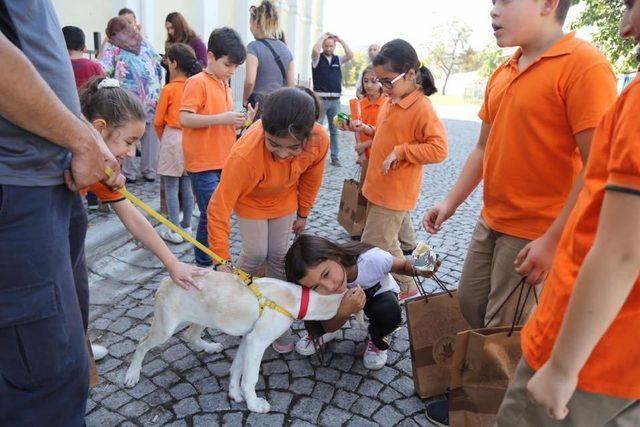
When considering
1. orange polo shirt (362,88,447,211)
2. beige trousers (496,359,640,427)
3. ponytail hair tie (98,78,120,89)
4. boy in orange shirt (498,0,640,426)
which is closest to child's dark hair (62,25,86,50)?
ponytail hair tie (98,78,120,89)

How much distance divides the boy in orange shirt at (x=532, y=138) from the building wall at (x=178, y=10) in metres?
6.91

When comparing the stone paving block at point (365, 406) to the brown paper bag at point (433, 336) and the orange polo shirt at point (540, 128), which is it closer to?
the brown paper bag at point (433, 336)

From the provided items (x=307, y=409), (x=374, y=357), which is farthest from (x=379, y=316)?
(x=307, y=409)

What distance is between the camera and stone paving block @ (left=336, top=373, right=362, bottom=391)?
8.89 ft

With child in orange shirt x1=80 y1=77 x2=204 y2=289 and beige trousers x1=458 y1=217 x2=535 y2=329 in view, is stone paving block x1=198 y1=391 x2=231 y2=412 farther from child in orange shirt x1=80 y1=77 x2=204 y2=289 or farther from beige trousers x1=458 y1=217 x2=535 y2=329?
beige trousers x1=458 y1=217 x2=535 y2=329

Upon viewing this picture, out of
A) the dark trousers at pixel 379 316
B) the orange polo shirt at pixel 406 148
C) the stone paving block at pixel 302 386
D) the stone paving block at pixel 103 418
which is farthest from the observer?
the orange polo shirt at pixel 406 148

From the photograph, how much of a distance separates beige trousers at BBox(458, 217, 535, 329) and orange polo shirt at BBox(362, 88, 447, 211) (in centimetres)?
106

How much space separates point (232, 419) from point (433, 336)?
1131 millimetres

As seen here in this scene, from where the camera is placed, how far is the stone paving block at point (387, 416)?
2459 millimetres

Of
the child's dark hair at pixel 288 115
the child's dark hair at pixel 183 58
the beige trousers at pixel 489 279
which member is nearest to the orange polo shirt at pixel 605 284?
the beige trousers at pixel 489 279

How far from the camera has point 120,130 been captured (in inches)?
83.2

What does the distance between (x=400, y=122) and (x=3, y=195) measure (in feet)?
8.68

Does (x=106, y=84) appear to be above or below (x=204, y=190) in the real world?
above

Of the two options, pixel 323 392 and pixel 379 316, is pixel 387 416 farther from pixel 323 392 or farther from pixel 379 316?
pixel 379 316
